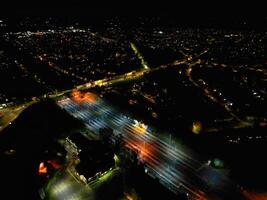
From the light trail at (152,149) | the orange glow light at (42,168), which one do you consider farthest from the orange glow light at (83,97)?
the orange glow light at (42,168)

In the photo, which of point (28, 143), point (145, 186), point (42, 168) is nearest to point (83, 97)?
point (28, 143)

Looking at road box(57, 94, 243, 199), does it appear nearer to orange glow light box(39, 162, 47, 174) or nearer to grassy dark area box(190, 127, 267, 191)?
grassy dark area box(190, 127, 267, 191)

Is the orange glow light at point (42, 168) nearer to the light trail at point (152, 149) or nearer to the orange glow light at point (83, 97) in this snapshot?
the light trail at point (152, 149)

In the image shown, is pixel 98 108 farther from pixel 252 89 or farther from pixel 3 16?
pixel 3 16

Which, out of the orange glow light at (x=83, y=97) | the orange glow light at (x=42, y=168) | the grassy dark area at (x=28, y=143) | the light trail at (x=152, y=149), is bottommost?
the orange glow light at (x=83, y=97)

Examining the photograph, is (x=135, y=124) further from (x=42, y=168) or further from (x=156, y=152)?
(x=42, y=168)
